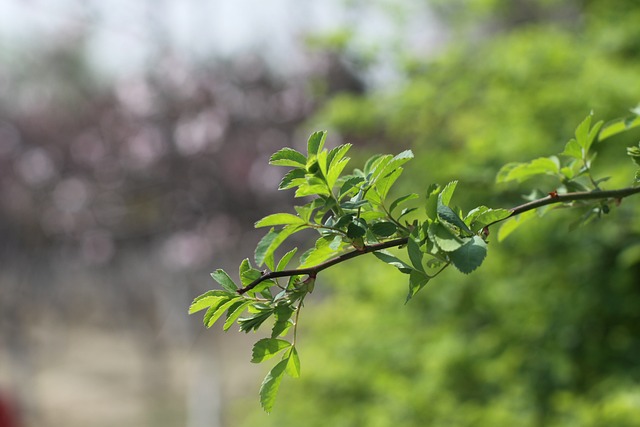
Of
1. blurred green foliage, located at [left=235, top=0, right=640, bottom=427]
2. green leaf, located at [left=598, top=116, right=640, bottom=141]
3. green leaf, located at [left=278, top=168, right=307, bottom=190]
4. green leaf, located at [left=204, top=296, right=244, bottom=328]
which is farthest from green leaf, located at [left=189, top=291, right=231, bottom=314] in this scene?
blurred green foliage, located at [left=235, top=0, right=640, bottom=427]

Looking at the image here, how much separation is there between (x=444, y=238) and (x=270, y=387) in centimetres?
21

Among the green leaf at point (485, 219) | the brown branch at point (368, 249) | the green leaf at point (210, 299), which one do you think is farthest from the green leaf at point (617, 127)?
the green leaf at point (210, 299)

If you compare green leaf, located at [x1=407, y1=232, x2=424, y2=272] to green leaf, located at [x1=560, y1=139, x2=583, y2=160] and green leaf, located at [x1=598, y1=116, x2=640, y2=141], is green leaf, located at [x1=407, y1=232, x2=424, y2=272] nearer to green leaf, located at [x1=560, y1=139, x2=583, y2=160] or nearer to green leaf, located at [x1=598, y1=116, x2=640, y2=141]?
green leaf, located at [x1=560, y1=139, x2=583, y2=160]

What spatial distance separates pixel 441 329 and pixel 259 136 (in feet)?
28.7

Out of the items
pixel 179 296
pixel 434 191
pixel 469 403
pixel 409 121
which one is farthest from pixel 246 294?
pixel 179 296

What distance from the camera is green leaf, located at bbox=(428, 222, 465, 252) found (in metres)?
0.74

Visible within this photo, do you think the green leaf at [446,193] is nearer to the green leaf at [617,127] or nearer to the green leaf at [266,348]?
the green leaf at [266,348]

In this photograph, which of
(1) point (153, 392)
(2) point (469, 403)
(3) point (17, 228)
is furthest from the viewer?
(1) point (153, 392)

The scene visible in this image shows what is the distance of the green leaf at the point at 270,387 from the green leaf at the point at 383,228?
15 cm

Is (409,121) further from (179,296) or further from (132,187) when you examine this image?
(179,296)

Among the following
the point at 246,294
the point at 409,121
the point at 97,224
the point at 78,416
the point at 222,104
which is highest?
the point at 222,104

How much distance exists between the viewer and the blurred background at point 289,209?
2846 millimetres

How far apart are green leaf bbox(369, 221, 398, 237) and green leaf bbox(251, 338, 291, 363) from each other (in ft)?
0.45

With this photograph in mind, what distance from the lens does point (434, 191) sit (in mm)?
795
